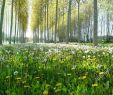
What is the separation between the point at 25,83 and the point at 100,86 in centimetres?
104

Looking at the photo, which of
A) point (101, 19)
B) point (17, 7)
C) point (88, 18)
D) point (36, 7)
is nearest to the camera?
point (17, 7)

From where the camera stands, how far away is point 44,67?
565 centimetres

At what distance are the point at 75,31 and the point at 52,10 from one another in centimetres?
A: 2784

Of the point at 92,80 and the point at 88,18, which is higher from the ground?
the point at 88,18

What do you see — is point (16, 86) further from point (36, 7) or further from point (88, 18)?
point (88, 18)

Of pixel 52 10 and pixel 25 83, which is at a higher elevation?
pixel 52 10

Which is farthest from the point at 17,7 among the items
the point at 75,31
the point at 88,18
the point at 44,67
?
the point at 44,67

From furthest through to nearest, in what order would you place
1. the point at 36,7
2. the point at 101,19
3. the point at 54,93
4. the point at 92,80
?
the point at 101,19, the point at 36,7, the point at 92,80, the point at 54,93

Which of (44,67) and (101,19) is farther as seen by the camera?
(101,19)

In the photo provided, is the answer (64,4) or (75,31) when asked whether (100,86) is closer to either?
(64,4)

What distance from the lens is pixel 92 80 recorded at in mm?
4223

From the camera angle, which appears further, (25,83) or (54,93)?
(25,83)

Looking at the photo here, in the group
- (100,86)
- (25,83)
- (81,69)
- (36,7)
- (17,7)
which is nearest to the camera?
(100,86)

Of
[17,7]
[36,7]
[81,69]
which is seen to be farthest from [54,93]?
[36,7]
